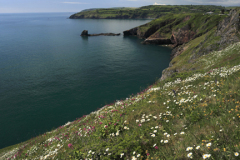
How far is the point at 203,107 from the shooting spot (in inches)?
291

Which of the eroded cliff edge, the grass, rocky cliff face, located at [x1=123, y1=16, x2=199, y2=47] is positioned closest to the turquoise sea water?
the eroded cliff edge

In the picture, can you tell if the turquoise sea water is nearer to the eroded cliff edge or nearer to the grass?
the eroded cliff edge

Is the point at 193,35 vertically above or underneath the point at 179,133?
above

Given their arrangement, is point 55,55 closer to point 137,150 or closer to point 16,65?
point 16,65

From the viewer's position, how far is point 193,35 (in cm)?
8338

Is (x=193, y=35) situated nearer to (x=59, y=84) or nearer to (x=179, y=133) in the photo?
(x=59, y=84)

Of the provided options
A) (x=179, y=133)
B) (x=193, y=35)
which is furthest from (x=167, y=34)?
(x=179, y=133)

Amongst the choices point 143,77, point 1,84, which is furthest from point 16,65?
point 143,77

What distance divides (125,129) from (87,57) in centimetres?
6689

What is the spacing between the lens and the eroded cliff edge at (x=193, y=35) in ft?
110

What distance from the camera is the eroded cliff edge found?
33.7 metres

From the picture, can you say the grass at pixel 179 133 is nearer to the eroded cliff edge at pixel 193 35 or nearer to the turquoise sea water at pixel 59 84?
the turquoise sea water at pixel 59 84

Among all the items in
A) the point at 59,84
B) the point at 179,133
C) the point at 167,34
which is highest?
the point at 167,34

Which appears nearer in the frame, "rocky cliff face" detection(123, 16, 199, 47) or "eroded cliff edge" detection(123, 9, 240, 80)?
"eroded cliff edge" detection(123, 9, 240, 80)
